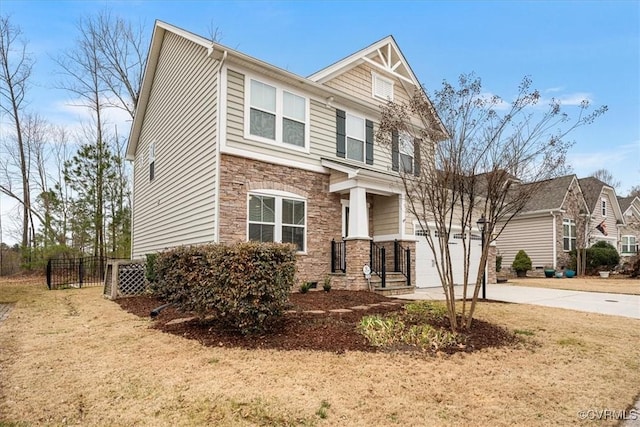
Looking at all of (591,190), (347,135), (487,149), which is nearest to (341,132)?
(347,135)

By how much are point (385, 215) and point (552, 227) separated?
14901 mm

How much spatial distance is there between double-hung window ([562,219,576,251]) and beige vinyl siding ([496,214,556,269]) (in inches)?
47.3

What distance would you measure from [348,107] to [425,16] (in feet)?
13.9

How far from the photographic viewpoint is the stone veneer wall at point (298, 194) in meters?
→ 9.69

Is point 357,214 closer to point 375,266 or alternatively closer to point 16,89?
point 375,266

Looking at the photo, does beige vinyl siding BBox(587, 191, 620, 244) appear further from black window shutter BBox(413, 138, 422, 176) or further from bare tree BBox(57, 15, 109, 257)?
bare tree BBox(57, 15, 109, 257)

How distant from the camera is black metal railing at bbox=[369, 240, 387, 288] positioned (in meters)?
11.1

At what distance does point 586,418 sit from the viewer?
3387 millimetres

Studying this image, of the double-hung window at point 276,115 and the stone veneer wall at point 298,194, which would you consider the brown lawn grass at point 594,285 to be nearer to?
the stone veneer wall at point 298,194

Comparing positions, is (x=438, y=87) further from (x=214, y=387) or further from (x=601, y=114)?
(x=214, y=387)

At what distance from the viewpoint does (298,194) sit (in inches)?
435

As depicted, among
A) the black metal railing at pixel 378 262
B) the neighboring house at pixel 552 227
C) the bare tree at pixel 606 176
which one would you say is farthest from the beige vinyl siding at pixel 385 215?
the bare tree at pixel 606 176

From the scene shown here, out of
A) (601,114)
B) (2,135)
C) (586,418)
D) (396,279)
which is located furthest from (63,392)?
(2,135)

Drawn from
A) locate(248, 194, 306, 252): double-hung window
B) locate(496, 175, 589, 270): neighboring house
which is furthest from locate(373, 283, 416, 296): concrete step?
locate(496, 175, 589, 270): neighboring house
